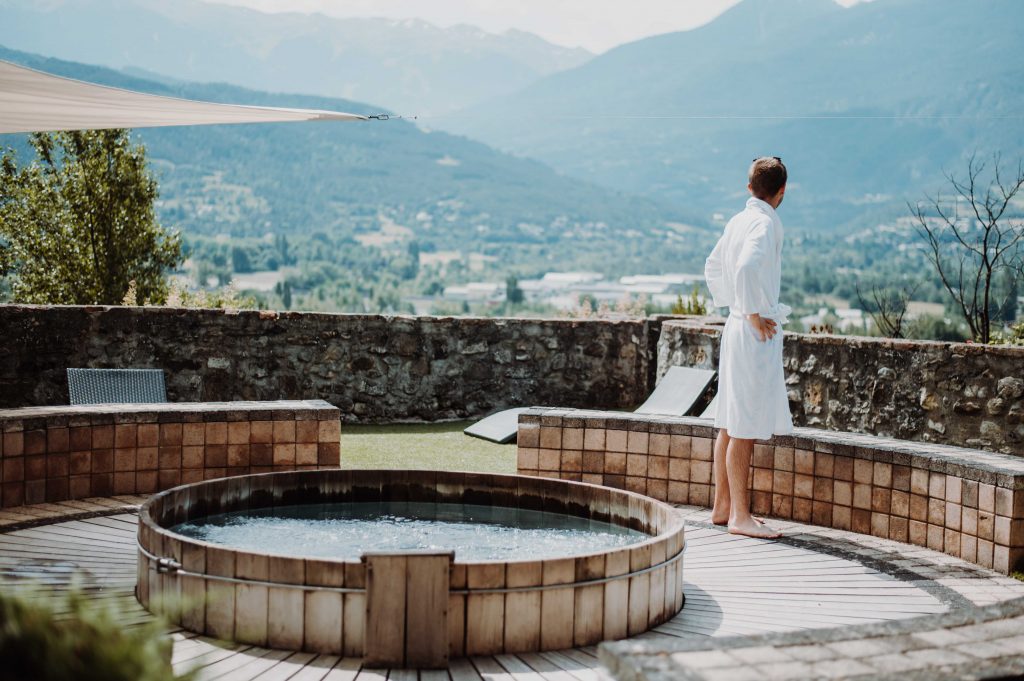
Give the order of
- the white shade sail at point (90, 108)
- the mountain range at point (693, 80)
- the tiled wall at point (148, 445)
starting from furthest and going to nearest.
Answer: the mountain range at point (693, 80)
the white shade sail at point (90, 108)
the tiled wall at point (148, 445)

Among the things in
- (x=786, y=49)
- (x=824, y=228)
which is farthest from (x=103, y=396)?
(x=786, y=49)

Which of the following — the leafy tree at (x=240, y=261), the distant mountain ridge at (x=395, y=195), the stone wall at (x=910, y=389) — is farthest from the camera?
the distant mountain ridge at (x=395, y=195)

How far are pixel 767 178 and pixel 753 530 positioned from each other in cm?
153

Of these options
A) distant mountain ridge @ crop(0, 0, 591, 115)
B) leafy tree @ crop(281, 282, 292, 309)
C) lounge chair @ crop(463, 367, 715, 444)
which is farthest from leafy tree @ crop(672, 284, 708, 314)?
distant mountain ridge @ crop(0, 0, 591, 115)

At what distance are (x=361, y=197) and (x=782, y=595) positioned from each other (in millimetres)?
81435

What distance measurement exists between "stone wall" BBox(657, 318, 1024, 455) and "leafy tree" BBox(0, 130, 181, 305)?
986 cm

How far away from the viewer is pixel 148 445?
4.88 meters

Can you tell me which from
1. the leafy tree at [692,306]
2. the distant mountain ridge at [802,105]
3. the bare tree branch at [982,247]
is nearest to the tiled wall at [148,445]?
the bare tree branch at [982,247]

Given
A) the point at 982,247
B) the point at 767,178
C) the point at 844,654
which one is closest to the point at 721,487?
the point at 767,178

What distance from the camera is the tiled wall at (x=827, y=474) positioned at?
4038 mm

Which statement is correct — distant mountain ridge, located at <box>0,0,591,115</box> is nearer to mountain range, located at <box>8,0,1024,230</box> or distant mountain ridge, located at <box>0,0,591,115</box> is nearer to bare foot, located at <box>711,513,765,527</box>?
mountain range, located at <box>8,0,1024,230</box>

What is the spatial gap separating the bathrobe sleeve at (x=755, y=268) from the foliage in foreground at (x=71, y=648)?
3351 mm

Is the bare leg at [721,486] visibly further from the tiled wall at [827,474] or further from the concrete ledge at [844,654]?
the concrete ledge at [844,654]

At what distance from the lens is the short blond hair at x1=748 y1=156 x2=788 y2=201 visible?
15.0 feet
